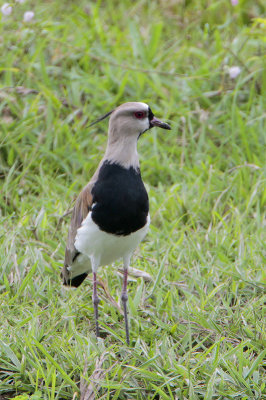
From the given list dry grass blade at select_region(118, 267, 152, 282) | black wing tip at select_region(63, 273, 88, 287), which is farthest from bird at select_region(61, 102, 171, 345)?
dry grass blade at select_region(118, 267, 152, 282)

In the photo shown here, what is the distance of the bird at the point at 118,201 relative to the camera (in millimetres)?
3656

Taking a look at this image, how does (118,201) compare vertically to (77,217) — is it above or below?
above

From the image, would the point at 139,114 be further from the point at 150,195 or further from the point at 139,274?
the point at 150,195


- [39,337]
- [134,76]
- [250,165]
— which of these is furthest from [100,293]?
[134,76]

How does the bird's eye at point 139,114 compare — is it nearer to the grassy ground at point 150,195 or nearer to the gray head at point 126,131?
the gray head at point 126,131

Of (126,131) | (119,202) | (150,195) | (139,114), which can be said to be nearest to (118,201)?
(119,202)

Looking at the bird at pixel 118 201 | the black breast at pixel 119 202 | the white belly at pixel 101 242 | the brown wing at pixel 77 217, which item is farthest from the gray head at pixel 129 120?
the white belly at pixel 101 242

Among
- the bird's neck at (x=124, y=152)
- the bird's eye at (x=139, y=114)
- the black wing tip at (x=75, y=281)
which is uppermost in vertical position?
the bird's eye at (x=139, y=114)

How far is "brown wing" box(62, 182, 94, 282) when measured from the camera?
3.85m

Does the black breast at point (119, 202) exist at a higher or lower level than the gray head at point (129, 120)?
lower

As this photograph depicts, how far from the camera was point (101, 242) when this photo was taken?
3760 millimetres

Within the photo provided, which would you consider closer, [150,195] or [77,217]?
[77,217]

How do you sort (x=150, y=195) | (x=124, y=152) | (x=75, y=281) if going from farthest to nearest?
1. (x=150, y=195)
2. (x=75, y=281)
3. (x=124, y=152)

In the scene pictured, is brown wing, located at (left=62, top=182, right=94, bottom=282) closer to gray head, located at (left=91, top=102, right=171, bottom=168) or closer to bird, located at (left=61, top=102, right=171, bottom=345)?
bird, located at (left=61, top=102, right=171, bottom=345)
